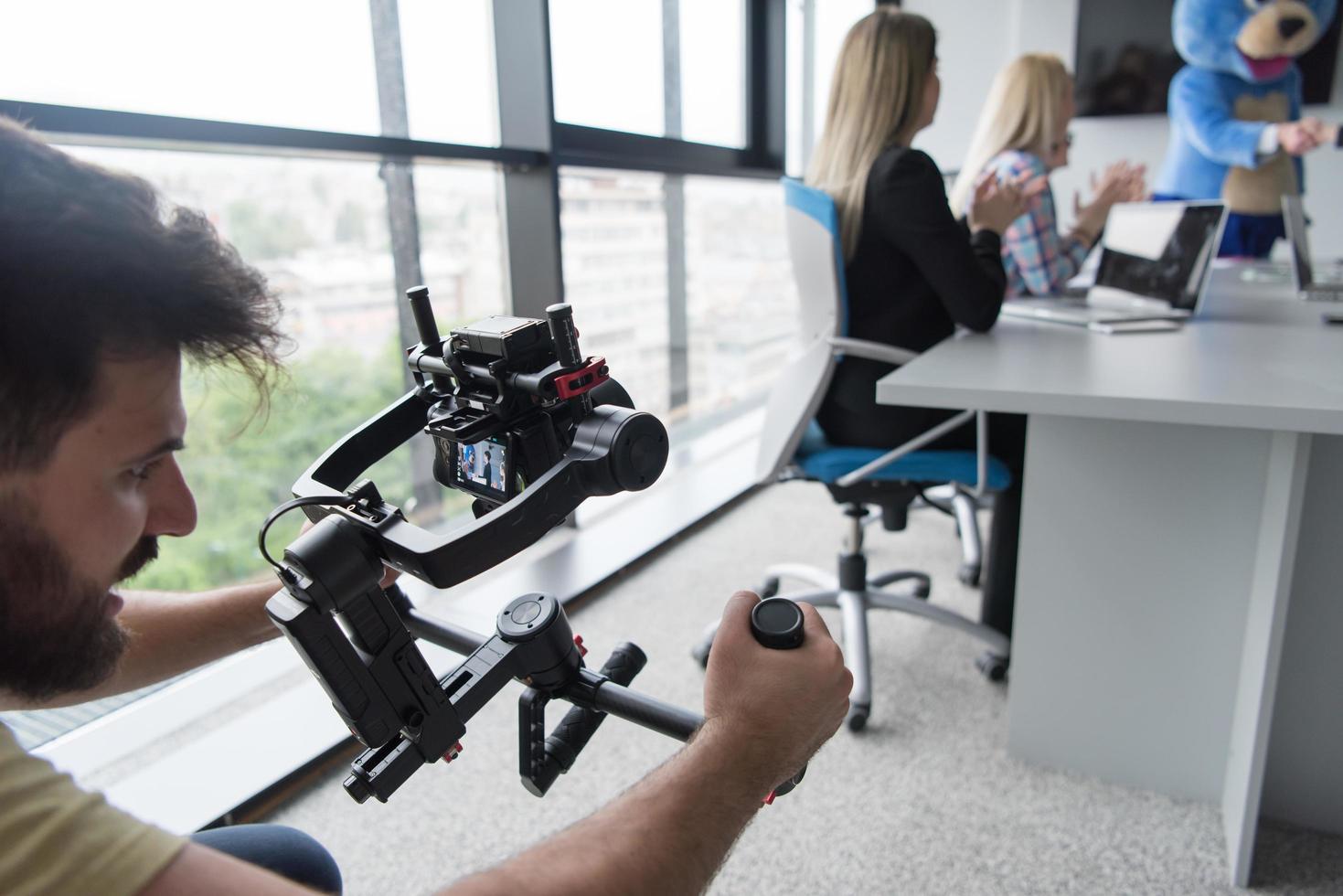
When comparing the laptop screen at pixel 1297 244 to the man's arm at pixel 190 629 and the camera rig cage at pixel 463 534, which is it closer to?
the camera rig cage at pixel 463 534

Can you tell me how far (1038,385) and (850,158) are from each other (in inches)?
31.6

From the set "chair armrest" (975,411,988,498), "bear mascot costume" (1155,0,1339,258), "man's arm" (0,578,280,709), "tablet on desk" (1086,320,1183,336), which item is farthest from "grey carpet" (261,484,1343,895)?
"bear mascot costume" (1155,0,1339,258)

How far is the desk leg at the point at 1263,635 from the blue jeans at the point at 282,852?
1.27 m

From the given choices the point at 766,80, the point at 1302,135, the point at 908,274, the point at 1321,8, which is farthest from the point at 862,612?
the point at 1321,8

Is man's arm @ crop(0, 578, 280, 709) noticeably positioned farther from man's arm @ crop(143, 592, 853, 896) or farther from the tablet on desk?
the tablet on desk

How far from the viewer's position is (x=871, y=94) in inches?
70.9

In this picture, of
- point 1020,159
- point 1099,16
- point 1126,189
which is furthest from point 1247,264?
point 1099,16

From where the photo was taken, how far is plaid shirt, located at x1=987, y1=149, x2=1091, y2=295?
2182 millimetres

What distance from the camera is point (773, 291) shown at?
414 centimetres

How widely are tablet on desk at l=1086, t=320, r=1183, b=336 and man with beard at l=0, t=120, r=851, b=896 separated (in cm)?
141

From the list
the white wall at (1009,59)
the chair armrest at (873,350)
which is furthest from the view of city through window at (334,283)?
the white wall at (1009,59)

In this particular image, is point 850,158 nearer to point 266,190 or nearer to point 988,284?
point 988,284

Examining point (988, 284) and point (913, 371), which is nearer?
point (913, 371)

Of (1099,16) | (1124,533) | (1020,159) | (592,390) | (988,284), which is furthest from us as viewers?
(1099,16)
